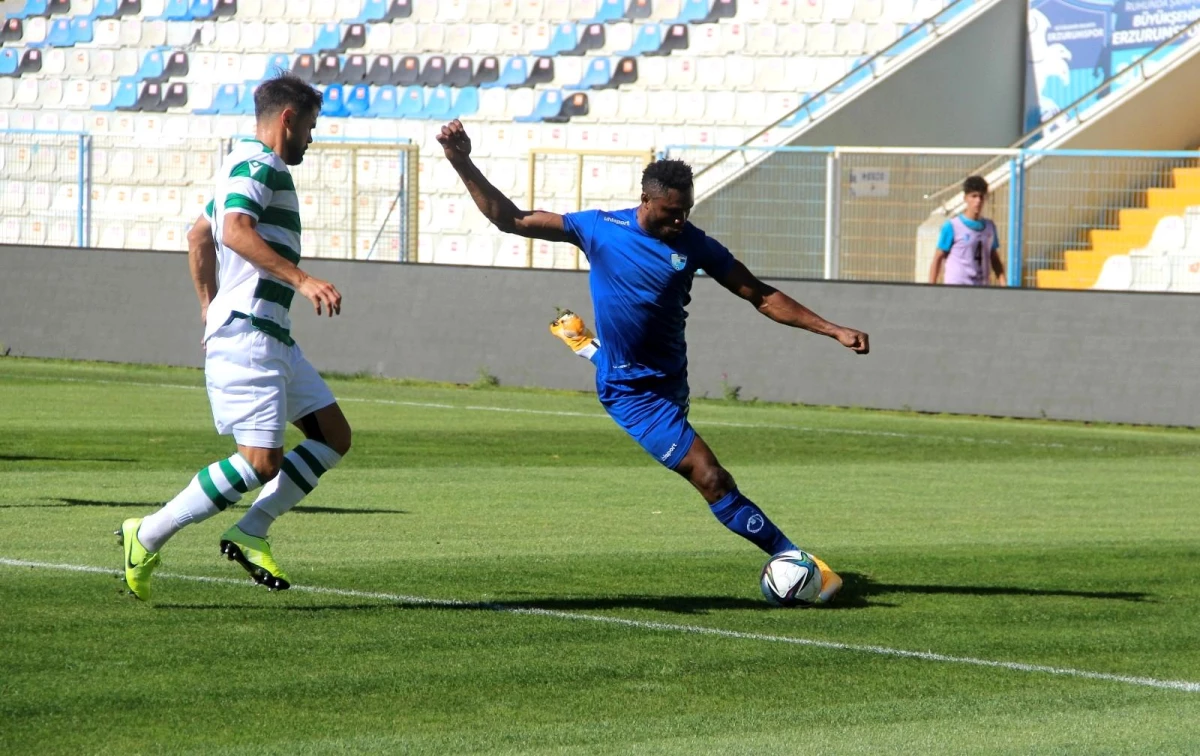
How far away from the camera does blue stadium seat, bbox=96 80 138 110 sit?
34844mm

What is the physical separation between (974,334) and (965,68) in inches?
320

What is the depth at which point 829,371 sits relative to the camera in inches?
816

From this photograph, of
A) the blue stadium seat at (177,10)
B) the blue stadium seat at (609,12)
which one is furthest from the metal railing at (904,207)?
the blue stadium seat at (177,10)

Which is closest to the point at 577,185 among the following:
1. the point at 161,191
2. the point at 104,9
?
the point at 161,191

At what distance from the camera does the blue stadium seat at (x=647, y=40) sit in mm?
29859

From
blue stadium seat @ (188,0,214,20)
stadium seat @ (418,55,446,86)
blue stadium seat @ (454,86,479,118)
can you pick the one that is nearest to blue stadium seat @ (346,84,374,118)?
stadium seat @ (418,55,446,86)

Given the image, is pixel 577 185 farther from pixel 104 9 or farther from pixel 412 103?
pixel 104 9

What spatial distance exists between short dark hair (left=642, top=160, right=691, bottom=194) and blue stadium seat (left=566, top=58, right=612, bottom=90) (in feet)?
72.3

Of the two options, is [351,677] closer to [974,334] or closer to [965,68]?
[974,334]

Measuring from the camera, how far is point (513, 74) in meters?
31.0

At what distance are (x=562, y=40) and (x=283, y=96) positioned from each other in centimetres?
2371

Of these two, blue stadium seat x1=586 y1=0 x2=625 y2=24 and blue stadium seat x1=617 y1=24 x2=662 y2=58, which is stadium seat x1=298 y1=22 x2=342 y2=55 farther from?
blue stadium seat x1=617 y1=24 x2=662 y2=58

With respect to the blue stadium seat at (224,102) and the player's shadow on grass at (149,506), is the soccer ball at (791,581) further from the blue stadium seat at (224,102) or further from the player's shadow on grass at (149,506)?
the blue stadium seat at (224,102)

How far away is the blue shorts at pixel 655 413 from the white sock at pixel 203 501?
5.46 ft
